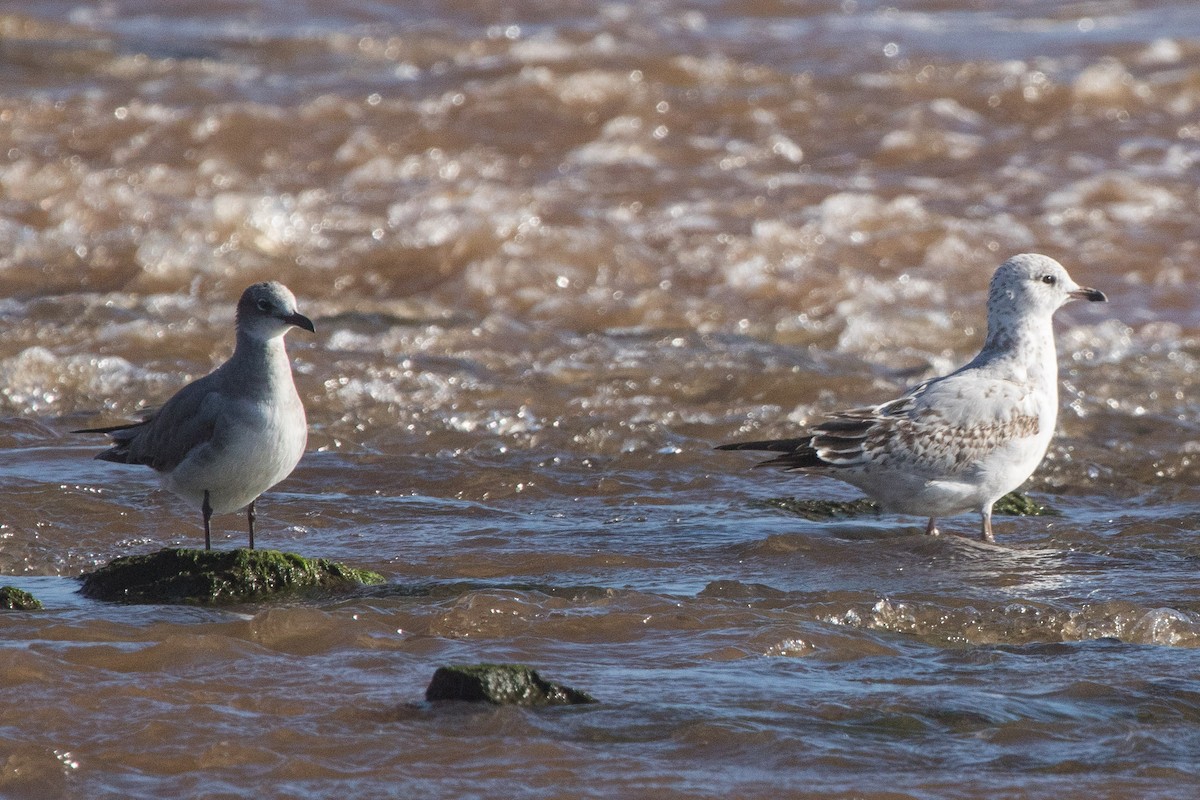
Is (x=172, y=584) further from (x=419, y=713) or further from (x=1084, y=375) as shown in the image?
(x=1084, y=375)

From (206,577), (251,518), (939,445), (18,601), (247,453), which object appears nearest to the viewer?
(18,601)

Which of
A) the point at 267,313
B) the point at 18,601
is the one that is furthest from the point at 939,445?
the point at 18,601

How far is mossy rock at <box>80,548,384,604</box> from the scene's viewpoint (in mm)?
4855

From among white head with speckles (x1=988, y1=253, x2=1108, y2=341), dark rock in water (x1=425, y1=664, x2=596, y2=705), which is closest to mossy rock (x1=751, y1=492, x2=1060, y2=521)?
white head with speckles (x1=988, y1=253, x2=1108, y2=341)

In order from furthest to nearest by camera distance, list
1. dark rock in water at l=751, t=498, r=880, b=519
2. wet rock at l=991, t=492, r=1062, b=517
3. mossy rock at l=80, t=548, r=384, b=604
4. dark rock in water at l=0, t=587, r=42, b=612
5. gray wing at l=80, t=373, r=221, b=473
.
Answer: wet rock at l=991, t=492, r=1062, b=517, dark rock in water at l=751, t=498, r=880, b=519, gray wing at l=80, t=373, r=221, b=473, mossy rock at l=80, t=548, r=384, b=604, dark rock in water at l=0, t=587, r=42, b=612

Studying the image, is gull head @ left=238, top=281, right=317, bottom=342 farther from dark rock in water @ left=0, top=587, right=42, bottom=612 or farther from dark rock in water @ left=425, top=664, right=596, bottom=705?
dark rock in water @ left=425, top=664, right=596, bottom=705

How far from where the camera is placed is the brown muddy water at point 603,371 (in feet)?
13.0

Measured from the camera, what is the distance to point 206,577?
4859 millimetres

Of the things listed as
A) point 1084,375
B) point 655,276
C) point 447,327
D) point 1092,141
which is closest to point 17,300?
point 447,327

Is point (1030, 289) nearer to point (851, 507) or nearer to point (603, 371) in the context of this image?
point (851, 507)

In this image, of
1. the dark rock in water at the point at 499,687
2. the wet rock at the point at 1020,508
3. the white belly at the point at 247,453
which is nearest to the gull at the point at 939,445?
the wet rock at the point at 1020,508

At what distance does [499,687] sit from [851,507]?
2.90 metres

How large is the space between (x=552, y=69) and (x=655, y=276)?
4.41 meters

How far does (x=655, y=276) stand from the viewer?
34.7 ft
